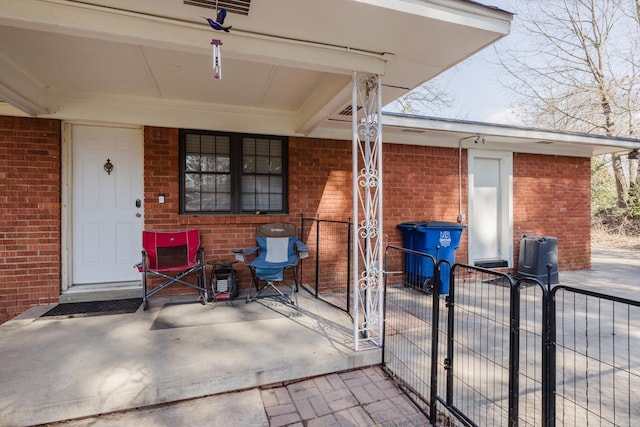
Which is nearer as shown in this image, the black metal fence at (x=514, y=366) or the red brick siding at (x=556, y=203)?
the black metal fence at (x=514, y=366)

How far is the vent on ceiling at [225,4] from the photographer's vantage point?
2064mm

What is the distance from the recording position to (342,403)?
2.28 meters

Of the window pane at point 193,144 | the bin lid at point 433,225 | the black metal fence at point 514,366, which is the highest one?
the window pane at point 193,144

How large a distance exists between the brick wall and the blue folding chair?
87.5 inches

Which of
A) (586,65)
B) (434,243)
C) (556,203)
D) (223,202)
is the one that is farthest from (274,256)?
(586,65)

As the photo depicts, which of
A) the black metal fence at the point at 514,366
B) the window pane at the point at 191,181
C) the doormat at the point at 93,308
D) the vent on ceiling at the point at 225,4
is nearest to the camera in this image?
the black metal fence at the point at 514,366

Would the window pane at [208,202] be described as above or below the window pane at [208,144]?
below

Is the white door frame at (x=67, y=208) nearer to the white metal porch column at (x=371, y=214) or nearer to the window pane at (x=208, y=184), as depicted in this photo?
the window pane at (x=208, y=184)

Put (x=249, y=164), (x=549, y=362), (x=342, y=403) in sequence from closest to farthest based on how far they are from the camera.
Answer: (x=549, y=362)
(x=342, y=403)
(x=249, y=164)

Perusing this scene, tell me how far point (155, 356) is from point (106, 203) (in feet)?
8.09

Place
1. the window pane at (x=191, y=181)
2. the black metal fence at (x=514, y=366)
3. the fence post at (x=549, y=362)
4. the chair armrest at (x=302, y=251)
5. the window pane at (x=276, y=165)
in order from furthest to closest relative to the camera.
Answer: the window pane at (x=276, y=165) < the window pane at (x=191, y=181) < the chair armrest at (x=302, y=251) < the black metal fence at (x=514, y=366) < the fence post at (x=549, y=362)

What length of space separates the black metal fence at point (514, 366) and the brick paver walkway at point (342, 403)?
13cm

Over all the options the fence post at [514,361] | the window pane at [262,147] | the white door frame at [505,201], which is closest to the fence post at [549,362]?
the fence post at [514,361]

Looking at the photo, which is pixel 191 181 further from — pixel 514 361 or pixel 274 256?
pixel 514 361
